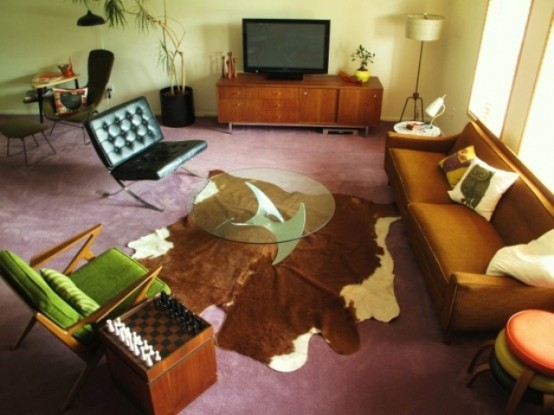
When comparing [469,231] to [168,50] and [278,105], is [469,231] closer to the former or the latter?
[278,105]

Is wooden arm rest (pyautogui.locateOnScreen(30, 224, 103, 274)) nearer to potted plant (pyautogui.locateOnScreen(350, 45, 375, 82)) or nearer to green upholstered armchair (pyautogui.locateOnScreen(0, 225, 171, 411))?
green upholstered armchair (pyautogui.locateOnScreen(0, 225, 171, 411))

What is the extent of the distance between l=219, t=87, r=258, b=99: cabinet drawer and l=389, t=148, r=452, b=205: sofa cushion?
2.00m

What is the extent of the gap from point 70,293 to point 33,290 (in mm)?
211

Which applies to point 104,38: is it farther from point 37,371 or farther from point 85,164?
point 37,371

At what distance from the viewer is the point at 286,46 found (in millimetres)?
5398

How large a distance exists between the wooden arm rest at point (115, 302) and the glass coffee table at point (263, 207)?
2.53ft

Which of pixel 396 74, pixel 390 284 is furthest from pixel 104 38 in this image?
pixel 390 284

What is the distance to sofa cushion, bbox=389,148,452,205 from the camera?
137 inches

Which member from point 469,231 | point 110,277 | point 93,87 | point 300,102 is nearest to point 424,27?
point 300,102

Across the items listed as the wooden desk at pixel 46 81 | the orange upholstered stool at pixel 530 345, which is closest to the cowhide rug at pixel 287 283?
the orange upholstered stool at pixel 530 345

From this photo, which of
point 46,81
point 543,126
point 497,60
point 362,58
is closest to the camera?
point 543,126

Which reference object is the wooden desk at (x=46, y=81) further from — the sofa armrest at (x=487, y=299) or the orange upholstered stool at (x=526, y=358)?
the orange upholstered stool at (x=526, y=358)

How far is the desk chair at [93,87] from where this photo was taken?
5.18 meters

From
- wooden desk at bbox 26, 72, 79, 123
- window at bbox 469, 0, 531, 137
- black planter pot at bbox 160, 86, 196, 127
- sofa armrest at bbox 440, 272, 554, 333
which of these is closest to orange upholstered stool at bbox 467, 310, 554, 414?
sofa armrest at bbox 440, 272, 554, 333
